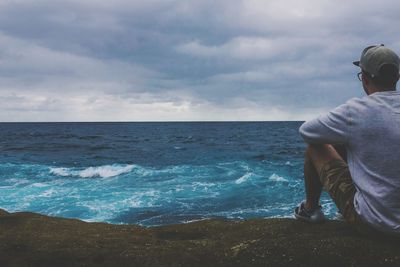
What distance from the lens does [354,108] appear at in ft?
10.1

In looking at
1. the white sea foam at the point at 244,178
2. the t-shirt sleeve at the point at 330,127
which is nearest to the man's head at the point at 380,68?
the t-shirt sleeve at the point at 330,127

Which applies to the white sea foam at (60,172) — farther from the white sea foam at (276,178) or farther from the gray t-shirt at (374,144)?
the gray t-shirt at (374,144)

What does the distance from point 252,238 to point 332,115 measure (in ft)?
4.90

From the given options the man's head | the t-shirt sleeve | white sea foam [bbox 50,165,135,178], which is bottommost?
white sea foam [bbox 50,165,135,178]

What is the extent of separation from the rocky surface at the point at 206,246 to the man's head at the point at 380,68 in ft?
4.03

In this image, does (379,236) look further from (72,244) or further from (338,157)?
(72,244)

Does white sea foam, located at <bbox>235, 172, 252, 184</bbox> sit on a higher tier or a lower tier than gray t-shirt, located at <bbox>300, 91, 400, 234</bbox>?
lower

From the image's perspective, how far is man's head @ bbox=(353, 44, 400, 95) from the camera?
3.11 m

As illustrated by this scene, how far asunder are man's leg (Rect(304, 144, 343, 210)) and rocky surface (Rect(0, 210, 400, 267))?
0.29 m

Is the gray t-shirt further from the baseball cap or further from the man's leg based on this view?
the man's leg

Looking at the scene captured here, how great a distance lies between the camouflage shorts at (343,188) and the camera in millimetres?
3427

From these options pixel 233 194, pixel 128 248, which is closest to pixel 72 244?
pixel 128 248

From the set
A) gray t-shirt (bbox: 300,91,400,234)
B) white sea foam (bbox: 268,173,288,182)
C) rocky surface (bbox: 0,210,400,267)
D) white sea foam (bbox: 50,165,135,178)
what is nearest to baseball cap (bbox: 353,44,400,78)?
gray t-shirt (bbox: 300,91,400,234)

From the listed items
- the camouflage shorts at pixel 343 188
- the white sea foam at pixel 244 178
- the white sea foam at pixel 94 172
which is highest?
the camouflage shorts at pixel 343 188
